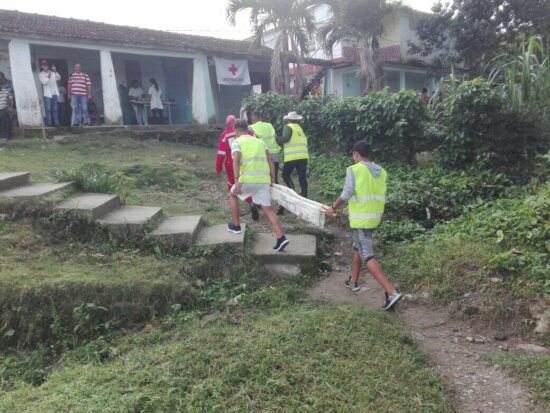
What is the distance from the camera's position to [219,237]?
5.05m

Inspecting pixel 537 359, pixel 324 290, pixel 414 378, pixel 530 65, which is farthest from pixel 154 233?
pixel 530 65

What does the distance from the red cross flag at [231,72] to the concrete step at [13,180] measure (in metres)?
11.5

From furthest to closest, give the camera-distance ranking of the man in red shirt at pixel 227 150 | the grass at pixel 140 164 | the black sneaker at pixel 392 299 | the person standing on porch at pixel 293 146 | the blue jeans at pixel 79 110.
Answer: the blue jeans at pixel 79 110, the person standing on porch at pixel 293 146, the grass at pixel 140 164, the man in red shirt at pixel 227 150, the black sneaker at pixel 392 299

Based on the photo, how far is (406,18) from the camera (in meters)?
21.9

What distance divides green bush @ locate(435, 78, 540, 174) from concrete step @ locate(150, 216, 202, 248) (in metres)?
5.26

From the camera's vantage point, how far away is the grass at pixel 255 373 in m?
2.66

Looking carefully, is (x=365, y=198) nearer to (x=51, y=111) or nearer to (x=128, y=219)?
(x=128, y=219)

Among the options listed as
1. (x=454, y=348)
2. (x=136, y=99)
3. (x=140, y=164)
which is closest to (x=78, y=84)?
(x=136, y=99)

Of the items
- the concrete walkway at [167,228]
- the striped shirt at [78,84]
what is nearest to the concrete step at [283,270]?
the concrete walkway at [167,228]

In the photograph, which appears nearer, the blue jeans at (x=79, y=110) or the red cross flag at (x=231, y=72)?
the blue jeans at (x=79, y=110)

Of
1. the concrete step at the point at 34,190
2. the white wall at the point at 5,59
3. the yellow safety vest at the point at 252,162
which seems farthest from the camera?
the white wall at the point at 5,59

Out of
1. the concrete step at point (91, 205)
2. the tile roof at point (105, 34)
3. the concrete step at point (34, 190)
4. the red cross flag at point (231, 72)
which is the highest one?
the tile roof at point (105, 34)

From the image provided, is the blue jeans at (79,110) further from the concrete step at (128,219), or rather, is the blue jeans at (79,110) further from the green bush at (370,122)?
the concrete step at (128,219)

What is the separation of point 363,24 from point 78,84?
35.5 feet
